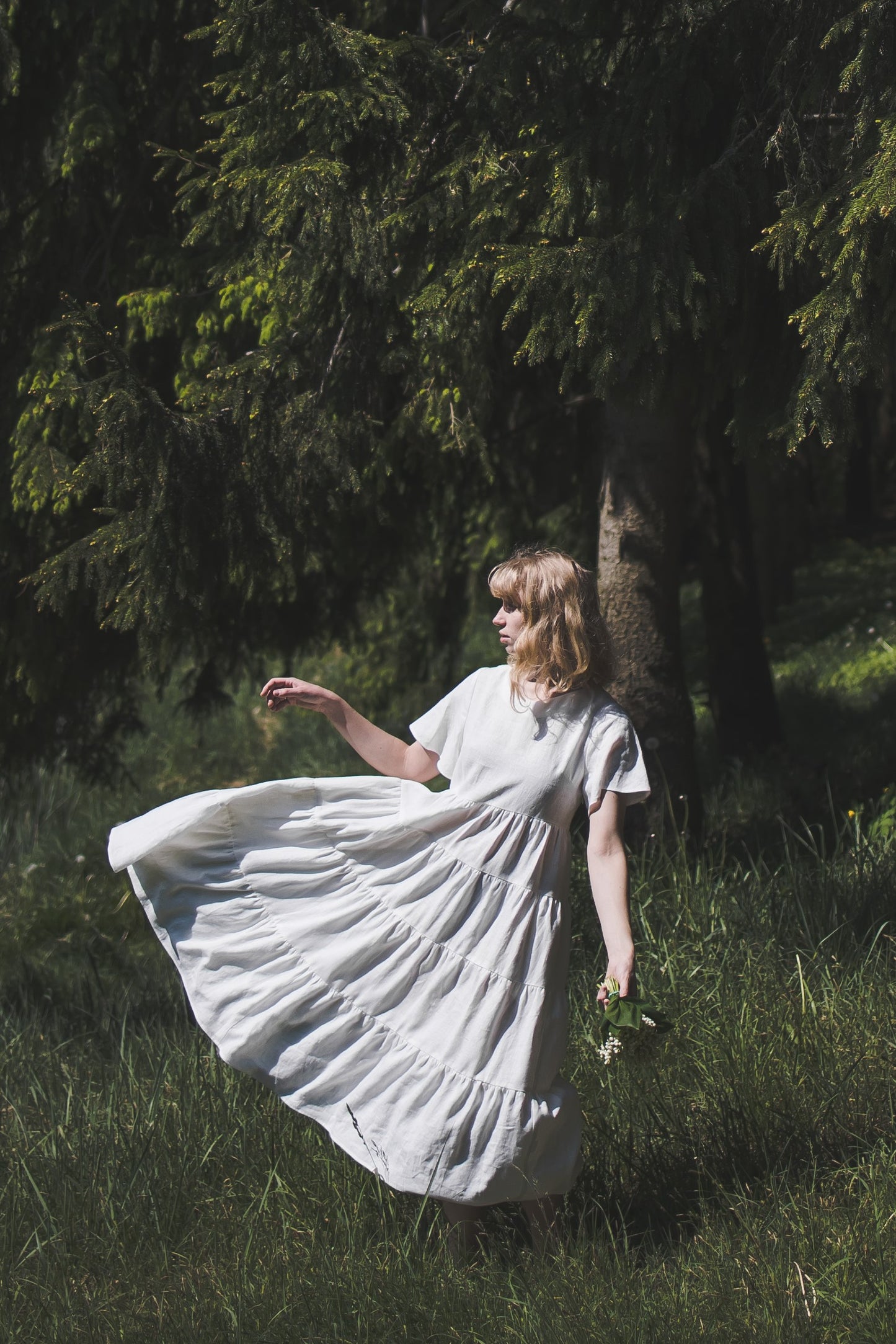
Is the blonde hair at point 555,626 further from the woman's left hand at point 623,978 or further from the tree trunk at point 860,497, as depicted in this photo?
the tree trunk at point 860,497

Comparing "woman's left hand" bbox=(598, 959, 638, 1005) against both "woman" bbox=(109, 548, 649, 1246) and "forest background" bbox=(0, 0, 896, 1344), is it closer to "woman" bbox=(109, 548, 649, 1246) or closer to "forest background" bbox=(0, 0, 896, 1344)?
"woman" bbox=(109, 548, 649, 1246)

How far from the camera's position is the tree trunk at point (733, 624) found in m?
8.34

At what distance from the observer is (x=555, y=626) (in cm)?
314

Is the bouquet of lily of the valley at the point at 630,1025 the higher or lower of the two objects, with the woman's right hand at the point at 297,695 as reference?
lower

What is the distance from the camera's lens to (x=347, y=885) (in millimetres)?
3305

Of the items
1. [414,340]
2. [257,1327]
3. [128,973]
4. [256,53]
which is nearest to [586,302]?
[414,340]

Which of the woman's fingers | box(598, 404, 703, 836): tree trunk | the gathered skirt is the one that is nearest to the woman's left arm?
the gathered skirt

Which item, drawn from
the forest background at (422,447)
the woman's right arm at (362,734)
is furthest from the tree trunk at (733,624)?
the woman's right arm at (362,734)

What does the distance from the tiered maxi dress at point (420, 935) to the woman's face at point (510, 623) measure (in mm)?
133

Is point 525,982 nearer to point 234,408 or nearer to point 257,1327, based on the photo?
point 257,1327

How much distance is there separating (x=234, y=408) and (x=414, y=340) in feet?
2.33

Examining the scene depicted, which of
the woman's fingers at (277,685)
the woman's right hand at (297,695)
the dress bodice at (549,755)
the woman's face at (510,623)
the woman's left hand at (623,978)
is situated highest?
the woman's face at (510,623)

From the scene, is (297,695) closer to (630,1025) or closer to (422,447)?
(630,1025)

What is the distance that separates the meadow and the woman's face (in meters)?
1.38
